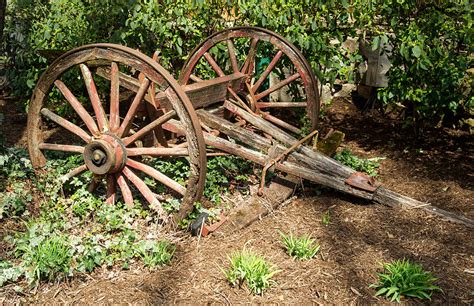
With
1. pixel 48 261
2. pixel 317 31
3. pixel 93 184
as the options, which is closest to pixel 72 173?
pixel 93 184

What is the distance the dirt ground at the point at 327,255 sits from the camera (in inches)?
120

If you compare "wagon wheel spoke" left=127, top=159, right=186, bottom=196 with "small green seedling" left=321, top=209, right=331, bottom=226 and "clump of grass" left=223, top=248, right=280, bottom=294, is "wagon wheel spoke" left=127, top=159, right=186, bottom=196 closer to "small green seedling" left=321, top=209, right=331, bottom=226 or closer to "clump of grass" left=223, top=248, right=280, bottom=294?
"clump of grass" left=223, top=248, right=280, bottom=294

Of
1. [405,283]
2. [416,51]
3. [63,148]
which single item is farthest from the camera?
[416,51]

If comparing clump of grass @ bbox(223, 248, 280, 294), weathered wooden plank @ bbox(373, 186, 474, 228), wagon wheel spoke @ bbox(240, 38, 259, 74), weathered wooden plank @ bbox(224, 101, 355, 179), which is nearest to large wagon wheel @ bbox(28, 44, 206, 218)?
clump of grass @ bbox(223, 248, 280, 294)

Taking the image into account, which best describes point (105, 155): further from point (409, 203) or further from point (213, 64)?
point (409, 203)

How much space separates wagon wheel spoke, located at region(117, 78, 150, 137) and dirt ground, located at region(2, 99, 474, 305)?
0.82m

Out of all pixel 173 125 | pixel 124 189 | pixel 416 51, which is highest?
pixel 416 51

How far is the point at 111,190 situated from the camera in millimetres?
3855

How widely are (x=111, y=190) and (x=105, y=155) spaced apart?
0.35 meters

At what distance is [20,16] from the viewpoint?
6098 millimetres

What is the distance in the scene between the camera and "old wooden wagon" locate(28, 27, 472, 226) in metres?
3.51

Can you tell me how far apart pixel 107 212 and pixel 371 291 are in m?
1.85

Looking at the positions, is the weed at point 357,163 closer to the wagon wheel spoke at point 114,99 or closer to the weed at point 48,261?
the wagon wheel spoke at point 114,99

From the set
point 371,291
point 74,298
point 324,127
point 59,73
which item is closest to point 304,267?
point 371,291
